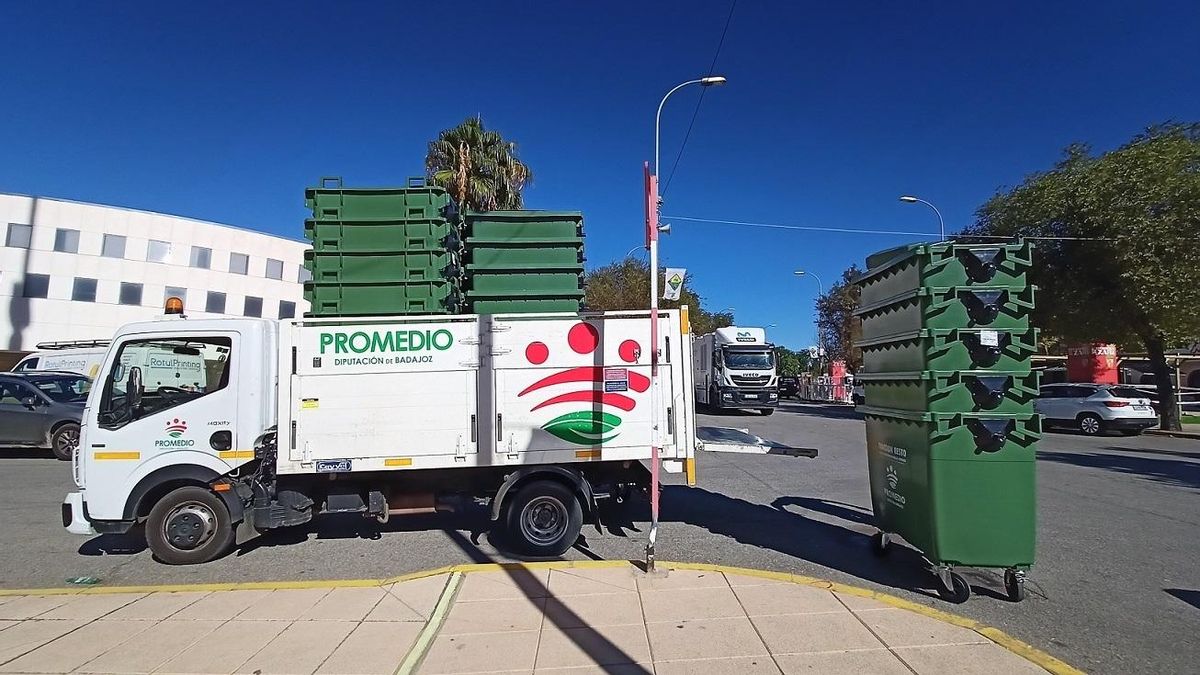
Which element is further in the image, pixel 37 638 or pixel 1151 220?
pixel 1151 220

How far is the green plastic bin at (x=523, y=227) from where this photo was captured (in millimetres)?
6824

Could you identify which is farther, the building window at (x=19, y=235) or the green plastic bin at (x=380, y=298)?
the building window at (x=19, y=235)

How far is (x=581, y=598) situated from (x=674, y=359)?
248cm

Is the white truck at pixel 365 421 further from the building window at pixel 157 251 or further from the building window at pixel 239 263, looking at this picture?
the building window at pixel 239 263

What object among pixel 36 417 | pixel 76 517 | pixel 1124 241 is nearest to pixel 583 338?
pixel 76 517

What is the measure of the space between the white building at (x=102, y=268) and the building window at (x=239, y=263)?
0.18 feet

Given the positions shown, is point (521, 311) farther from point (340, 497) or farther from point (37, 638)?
point (37, 638)

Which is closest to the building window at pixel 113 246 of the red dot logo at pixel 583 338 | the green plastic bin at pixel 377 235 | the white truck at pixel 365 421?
the white truck at pixel 365 421

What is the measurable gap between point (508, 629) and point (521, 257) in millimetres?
3536

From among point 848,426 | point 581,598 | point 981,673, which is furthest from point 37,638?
point 848,426

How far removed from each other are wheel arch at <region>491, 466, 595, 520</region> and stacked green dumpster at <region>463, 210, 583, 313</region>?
1571 mm

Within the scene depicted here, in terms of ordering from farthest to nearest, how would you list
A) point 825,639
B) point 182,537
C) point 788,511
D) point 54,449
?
1. point 54,449
2. point 788,511
3. point 182,537
4. point 825,639

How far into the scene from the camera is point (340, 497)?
21.7 feet

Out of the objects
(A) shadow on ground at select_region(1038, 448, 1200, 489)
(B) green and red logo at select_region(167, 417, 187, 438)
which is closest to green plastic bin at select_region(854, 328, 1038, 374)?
(B) green and red logo at select_region(167, 417, 187, 438)
